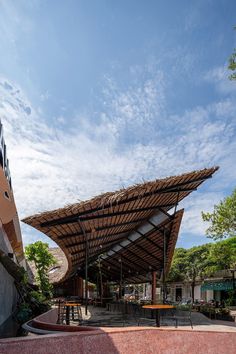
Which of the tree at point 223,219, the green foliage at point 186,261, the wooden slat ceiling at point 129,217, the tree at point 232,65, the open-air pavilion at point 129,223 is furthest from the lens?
the green foliage at point 186,261

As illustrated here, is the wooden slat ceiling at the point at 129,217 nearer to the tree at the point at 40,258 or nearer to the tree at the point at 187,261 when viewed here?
the tree at the point at 40,258

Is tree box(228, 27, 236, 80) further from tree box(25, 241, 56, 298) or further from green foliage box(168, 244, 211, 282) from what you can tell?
green foliage box(168, 244, 211, 282)

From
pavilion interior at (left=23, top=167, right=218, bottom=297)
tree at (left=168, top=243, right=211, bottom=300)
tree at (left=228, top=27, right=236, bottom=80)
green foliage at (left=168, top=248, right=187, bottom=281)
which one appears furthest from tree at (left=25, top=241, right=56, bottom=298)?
green foliage at (left=168, top=248, right=187, bottom=281)

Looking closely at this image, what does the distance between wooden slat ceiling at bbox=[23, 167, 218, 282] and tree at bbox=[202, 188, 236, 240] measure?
3.79 meters

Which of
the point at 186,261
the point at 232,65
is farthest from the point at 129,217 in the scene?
the point at 186,261

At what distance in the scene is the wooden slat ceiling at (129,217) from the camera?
630 cm

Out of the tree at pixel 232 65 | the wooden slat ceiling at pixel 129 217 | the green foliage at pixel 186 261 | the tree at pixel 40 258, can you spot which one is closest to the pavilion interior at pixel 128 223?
the wooden slat ceiling at pixel 129 217

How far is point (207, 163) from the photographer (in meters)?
7.71

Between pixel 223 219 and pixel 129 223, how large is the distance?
26.5 feet

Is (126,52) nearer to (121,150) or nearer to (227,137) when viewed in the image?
(121,150)

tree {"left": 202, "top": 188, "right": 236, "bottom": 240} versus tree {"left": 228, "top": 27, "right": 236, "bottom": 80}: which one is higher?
tree {"left": 228, "top": 27, "right": 236, "bottom": 80}

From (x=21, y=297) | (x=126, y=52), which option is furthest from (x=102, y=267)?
(x=126, y=52)

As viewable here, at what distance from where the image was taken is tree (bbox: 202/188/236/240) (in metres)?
17.1

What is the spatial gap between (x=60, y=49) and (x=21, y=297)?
285 inches
